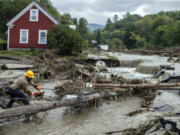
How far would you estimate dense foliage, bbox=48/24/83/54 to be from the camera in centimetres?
2492

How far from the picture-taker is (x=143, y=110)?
9.62 metres

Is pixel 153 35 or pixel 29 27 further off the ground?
pixel 153 35

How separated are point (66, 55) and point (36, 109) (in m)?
18.2

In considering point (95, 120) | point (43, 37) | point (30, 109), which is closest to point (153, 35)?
point (43, 37)

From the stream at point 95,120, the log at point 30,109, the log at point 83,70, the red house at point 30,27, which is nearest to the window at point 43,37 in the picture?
the red house at point 30,27

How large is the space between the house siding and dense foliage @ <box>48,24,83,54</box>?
9.13ft

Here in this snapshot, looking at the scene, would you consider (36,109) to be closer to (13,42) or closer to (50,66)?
(50,66)

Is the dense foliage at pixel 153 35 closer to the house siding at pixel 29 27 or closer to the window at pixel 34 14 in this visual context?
the house siding at pixel 29 27

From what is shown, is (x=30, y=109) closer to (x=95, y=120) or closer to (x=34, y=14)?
(x=95, y=120)

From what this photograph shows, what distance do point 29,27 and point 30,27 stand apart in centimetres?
12

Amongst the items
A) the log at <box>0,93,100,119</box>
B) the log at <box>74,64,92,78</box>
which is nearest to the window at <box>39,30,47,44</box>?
the log at <box>74,64,92,78</box>

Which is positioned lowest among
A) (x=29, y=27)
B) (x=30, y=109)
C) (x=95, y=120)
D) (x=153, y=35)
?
(x=95, y=120)

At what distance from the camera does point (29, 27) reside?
28047 millimetres

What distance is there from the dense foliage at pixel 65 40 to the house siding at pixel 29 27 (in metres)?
2.78
